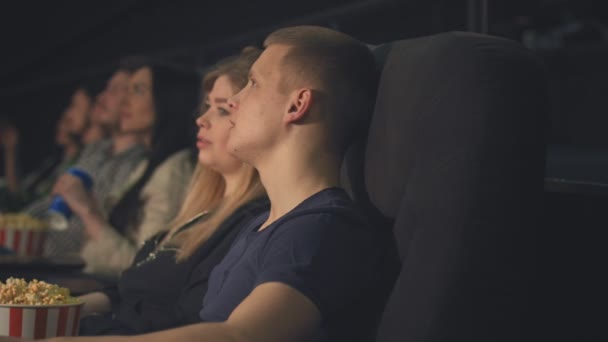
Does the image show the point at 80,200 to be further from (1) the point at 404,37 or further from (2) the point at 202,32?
(2) the point at 202,32

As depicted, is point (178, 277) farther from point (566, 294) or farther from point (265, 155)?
point (566, 294)

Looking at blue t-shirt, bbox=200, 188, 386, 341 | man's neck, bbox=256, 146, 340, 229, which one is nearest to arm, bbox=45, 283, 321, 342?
blue t-shirt, bbox=200, 188, 386, 341

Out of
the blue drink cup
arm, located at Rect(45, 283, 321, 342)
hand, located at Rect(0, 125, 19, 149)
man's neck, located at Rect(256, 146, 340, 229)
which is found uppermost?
man's neck, located at Rect(256, 146, 340, 229)

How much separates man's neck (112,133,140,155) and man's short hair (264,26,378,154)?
1.78 m

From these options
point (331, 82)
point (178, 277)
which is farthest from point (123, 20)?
point (331, 82)

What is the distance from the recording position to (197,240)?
5.68 ft

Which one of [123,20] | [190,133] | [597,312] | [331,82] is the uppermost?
[331,82]

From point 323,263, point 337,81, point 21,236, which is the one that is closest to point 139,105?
point 21,236

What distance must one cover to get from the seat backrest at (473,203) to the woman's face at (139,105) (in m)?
1.71

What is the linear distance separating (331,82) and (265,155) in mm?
133

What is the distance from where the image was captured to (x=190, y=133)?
8.66 feet

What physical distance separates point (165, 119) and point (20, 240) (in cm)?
64

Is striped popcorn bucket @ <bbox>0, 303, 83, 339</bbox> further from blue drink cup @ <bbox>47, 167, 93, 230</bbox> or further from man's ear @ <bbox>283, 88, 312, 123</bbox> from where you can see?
blue drink cup @ <bbox>47, 167, 93, 230</bbox>

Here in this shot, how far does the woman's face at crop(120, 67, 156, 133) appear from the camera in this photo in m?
2.76
